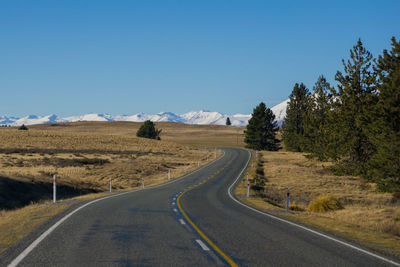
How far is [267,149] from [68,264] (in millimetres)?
89607

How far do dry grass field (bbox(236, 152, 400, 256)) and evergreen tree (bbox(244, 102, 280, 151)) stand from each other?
15530 mm

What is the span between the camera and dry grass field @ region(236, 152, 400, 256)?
1309cm

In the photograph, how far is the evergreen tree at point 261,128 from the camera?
90.3m

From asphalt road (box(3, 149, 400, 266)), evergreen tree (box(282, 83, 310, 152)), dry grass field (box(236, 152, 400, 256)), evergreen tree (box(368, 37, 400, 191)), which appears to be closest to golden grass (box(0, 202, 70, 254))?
asphalt road (box(3, 149, 400, 266))

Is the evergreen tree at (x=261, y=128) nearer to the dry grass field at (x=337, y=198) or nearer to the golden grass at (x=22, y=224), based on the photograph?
the dry grass field at (x=337, y=198)

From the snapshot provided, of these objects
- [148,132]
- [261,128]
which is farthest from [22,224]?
[148,132]

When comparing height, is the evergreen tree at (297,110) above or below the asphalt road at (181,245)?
above

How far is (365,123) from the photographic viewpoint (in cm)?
3647

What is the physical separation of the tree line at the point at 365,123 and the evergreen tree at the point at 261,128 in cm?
2278

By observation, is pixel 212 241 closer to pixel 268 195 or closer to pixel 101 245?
pixel 101 245

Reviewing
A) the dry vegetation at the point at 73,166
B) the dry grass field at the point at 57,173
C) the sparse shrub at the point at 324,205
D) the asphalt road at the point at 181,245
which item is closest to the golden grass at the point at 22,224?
the dry grass field at the point at 57,173

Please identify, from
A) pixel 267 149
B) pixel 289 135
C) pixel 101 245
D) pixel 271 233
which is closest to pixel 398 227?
pixel 271 233

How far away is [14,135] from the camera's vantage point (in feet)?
327

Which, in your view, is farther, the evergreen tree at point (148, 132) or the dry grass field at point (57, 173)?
the evergreen tree at point (148, 132)
